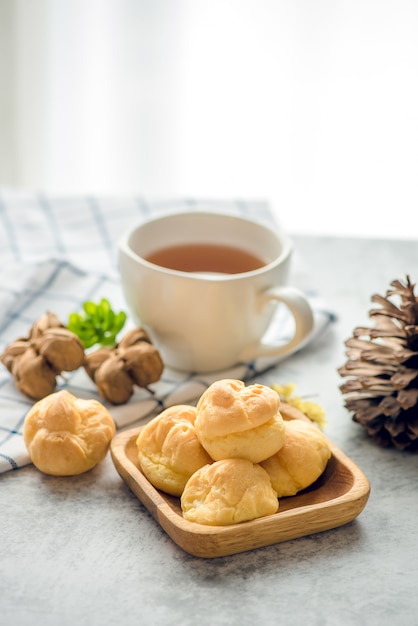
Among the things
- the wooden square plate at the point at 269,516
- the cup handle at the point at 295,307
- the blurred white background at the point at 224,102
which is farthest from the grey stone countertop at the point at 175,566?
the blurred white background at the point at 224,102

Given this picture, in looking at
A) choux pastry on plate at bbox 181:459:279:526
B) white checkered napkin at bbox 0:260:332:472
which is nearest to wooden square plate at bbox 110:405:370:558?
choux pastry on plate at bbox 181:459:279:526

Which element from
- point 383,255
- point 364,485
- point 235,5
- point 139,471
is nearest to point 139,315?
point 139,471

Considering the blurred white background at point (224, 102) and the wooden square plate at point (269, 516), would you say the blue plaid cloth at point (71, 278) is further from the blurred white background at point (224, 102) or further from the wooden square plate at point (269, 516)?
the blurred white background at point (224, 102)

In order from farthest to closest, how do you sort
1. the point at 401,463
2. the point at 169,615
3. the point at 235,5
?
1. the point at 235,5
2. the point at 401,463
3. the point at 169,615

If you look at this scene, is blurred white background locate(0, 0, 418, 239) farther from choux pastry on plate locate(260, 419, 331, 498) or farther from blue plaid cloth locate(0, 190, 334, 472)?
choux pastry on plate locate(260, 419, 331, 498)

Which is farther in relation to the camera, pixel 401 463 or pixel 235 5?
pixel 235 5

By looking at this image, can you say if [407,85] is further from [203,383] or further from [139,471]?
[139,471]
